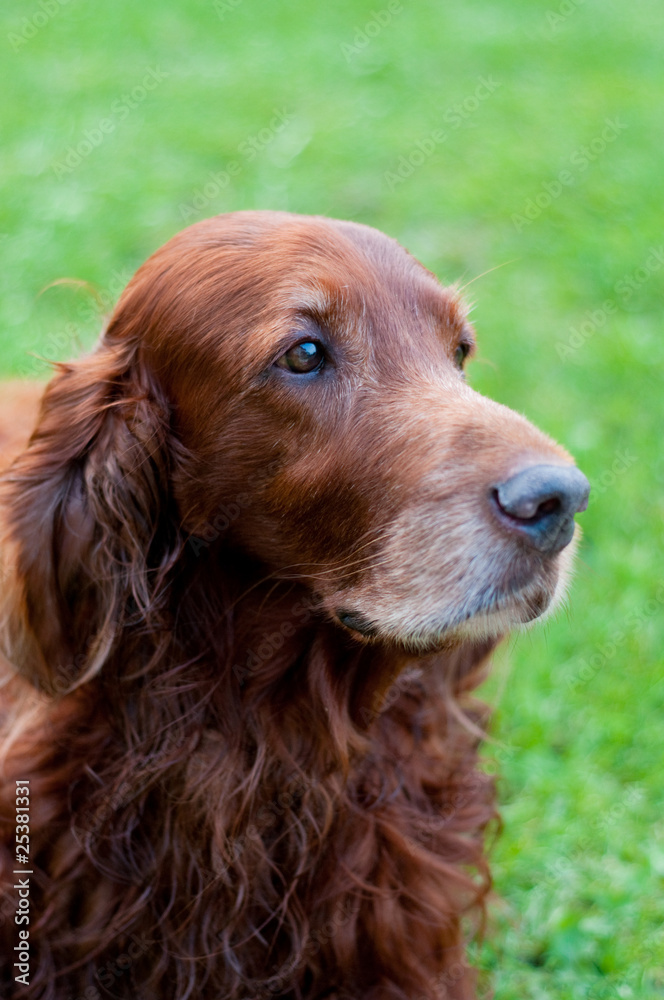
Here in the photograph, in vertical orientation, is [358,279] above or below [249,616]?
above

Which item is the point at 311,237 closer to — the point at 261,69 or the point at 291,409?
the point at 291,409

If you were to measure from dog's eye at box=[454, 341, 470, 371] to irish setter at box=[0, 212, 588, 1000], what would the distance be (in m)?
0.03

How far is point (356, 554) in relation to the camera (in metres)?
2.56

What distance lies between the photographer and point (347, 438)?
2.54 m

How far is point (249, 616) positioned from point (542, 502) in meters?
Result: 0.92

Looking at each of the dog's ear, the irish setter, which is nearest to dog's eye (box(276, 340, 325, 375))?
the irish setter

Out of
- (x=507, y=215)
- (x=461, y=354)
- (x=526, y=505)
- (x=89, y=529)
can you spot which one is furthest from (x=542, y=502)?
(x=507, y=215)

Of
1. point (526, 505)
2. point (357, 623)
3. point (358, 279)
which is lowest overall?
point (357, 623)

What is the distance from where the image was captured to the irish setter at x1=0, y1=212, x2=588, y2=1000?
2.53 m

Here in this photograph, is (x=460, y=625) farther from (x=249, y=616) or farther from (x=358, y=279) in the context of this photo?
(x=358, y=279)

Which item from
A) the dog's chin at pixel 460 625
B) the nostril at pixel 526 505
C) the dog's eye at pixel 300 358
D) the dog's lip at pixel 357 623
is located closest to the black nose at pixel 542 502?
the nostril at pixel 526 505

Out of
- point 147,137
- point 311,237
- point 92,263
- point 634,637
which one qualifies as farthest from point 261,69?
point 311,237

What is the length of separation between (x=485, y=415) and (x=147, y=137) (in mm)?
7798

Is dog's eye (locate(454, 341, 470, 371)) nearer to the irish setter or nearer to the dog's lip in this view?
the irish setter
